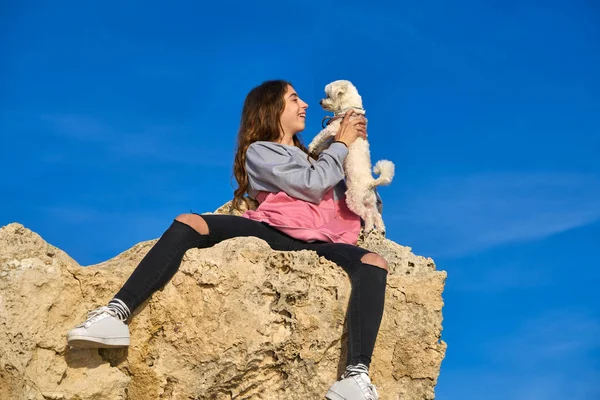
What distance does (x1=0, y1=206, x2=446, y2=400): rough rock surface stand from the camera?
4.07 meters

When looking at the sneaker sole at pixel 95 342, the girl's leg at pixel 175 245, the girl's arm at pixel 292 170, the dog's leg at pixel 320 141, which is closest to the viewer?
the sneaker sole at pixel 95 342

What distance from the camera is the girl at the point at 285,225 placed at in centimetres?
402

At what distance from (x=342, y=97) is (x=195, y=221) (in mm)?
1675

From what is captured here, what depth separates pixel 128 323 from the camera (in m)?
4.21

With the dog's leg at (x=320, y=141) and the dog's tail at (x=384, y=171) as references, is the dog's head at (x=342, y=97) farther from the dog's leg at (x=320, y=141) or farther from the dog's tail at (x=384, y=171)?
the dog's tail at (x=384, y=171)

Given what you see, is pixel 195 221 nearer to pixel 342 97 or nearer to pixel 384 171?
pixel 384 171

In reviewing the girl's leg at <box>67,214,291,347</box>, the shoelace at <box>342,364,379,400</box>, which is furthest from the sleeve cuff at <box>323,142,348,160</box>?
the shoelace at <box>342,364,379,400</box>

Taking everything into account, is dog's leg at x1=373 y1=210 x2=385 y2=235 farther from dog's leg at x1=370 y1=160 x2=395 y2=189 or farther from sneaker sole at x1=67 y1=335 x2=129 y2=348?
sneaker sole at x1=67 y1=335 x2=129 y2=348

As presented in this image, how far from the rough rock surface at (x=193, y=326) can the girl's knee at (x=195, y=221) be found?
15cm

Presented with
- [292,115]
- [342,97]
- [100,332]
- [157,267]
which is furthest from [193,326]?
[342,97]

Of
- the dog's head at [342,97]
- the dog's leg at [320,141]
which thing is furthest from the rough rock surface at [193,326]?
the dog's head at [342,97]

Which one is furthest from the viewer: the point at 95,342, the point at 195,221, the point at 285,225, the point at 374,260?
the point at 285,225

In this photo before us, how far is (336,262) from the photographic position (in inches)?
174

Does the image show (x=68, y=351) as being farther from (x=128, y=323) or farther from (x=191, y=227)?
(x=191, y=227)
